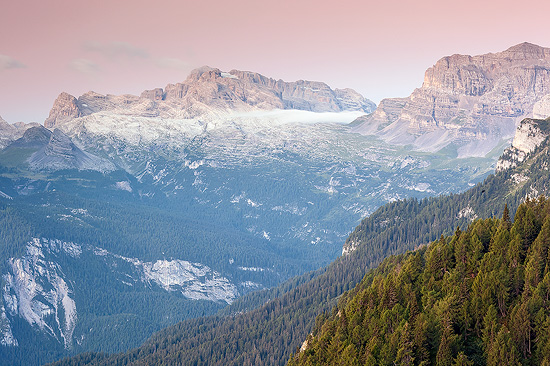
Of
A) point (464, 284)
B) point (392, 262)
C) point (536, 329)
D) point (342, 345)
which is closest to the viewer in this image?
point (536, 329)

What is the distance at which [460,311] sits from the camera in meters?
91.3

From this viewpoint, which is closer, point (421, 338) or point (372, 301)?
point (421, 338)

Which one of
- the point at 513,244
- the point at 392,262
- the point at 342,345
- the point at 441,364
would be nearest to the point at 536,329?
the point at 441,364

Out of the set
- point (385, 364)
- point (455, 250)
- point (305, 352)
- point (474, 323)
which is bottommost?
point (305, 352)

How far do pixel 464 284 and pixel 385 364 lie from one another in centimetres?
1822

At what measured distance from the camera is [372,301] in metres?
112

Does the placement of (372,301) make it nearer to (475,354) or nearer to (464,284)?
(464,284)

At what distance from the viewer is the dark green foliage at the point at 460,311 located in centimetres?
8388

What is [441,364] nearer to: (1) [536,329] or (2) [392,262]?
(1) [536,329]

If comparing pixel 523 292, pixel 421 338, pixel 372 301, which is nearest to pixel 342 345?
pixel 372 301

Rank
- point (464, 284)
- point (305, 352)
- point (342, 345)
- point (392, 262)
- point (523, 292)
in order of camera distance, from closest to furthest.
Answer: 1. point (523, 292)
2. point (464, 284)
3. point (342, 345)
4. point (305, 352)
5. point (392, 262)

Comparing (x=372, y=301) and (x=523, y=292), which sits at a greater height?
(x=523, y=292)

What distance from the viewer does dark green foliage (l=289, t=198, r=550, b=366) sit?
83.9 m

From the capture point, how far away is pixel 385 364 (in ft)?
295
